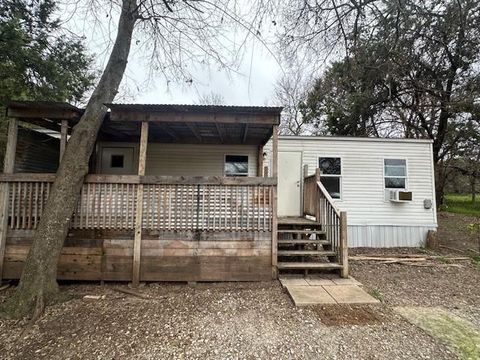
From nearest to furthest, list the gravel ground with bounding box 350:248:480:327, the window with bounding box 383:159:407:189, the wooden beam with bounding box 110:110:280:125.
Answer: the gravel ground with bounding box 350:248:480:327 < the wooden beam with bounding box 110:110:280:125 < the window with bounding box 383:159:407:189

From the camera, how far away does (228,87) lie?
15.4ft

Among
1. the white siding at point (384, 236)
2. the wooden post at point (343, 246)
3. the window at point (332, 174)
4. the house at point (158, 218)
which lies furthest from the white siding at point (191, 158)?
the white siding at point (384, 236)

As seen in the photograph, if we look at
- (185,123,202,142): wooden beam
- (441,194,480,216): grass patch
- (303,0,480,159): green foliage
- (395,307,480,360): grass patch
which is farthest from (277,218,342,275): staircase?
(441,194,480,216): grass patch

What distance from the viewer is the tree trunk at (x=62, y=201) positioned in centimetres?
337

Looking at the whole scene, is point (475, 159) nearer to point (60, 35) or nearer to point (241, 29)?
point (241, 29)

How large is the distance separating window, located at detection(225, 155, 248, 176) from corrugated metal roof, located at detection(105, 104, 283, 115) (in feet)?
9.20

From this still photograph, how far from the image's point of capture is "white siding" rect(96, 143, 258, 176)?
715 centimetres

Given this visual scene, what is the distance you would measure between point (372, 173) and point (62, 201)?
283 inches

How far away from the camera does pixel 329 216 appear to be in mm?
5238

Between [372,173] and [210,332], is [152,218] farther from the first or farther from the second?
[372,173]

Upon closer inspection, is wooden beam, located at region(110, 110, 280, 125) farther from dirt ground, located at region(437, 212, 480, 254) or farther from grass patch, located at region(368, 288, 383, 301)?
dirt ground, located at region(437, 212, 480, 254)

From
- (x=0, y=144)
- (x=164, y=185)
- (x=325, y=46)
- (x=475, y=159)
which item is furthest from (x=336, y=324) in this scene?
(x=475, y=159)

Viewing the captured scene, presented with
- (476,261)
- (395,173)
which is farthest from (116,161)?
(476,261)

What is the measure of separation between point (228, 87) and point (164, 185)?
198 centimetres
